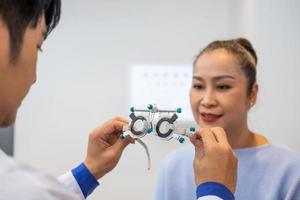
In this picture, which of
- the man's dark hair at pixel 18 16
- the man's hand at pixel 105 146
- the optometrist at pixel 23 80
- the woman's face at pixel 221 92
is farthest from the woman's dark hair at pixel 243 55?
the man's dark hair at pixel 18 16

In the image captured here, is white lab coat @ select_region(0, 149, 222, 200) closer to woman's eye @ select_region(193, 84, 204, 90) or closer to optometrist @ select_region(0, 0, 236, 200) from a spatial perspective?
optometrist @ select_region(0, 0, 236, 200)

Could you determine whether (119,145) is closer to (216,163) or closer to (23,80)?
(216,163)

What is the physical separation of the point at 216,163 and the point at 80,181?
1.29 ft

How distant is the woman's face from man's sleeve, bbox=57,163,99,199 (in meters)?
0.37

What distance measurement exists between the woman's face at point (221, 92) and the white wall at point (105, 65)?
517 millimetres

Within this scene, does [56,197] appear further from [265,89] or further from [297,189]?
[265,89]

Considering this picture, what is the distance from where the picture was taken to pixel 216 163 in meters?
0.70

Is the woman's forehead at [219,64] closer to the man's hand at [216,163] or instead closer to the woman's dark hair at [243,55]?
the woman's dark hair at [243,55]

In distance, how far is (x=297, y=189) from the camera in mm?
980

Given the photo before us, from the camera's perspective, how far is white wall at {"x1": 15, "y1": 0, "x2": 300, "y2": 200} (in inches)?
64.1

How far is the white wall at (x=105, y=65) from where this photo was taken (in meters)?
1.63

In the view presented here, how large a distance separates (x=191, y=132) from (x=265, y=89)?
706 millimetres

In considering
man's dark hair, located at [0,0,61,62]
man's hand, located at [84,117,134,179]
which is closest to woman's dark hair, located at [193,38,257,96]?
man's hand, located at [84,117,134,179]

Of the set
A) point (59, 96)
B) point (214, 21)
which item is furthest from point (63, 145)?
point (214, 21)
